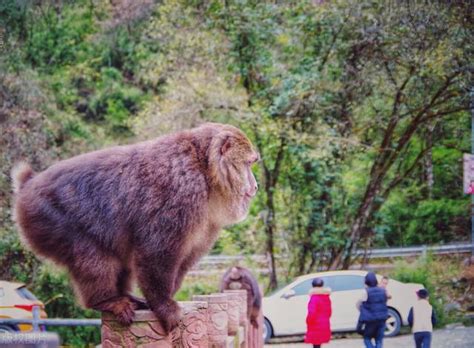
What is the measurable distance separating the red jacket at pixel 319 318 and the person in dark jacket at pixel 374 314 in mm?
330

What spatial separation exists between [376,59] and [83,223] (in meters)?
8.07

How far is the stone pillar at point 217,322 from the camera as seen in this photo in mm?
3574

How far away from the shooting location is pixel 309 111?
36.6ft

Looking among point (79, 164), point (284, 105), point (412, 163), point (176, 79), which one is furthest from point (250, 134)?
point (79, 164)

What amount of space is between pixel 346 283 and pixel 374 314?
2.61 meters

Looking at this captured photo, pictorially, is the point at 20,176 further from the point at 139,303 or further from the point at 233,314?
the point at 233,314

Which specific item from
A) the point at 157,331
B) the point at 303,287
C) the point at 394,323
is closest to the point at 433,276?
the point at 303,287

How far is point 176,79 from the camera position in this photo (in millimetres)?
11383

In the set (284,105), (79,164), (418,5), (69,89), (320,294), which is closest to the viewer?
(79,164)

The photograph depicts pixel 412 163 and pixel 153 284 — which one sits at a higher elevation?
pixel 153 284

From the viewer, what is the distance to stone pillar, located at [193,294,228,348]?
3.57 metres

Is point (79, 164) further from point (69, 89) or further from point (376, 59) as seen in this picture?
point (69, 89)

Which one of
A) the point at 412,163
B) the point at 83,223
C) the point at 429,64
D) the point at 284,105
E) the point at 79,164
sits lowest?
the point at 412,163

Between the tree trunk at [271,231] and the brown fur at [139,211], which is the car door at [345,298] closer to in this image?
the tree trunk at [271,231]
